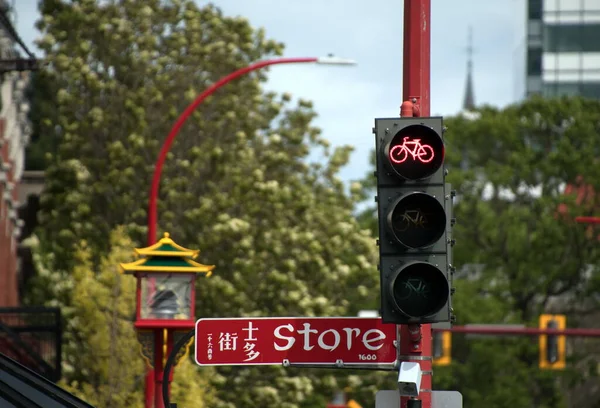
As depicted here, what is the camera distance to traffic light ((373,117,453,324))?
9773 mm

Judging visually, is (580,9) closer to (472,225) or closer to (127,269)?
(472,225)

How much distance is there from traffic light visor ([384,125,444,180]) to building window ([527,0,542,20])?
9325cm

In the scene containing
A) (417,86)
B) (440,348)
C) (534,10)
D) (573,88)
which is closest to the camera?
(417,86)

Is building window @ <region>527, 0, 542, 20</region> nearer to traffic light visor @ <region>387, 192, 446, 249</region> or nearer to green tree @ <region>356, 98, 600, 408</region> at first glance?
green tree @ <region>356, 98, 600, 408</region>

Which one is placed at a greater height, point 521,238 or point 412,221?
point 412,221

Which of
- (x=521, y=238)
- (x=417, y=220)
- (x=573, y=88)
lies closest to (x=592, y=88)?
(x=573, y=88)

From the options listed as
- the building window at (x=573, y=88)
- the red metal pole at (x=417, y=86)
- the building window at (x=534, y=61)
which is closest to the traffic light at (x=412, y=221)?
the red metal pole at (x=417, y=86)

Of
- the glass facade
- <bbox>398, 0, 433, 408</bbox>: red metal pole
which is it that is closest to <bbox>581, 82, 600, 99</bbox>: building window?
the glass facade

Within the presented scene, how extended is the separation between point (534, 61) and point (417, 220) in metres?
95.3

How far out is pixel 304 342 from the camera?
11180 mm

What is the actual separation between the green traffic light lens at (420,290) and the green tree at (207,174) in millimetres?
22742

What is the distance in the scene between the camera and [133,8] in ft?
121

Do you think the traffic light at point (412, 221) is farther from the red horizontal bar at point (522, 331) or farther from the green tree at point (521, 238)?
the green tree at point (521, 238)

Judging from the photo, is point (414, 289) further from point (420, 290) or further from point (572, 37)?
point (572, 37)
